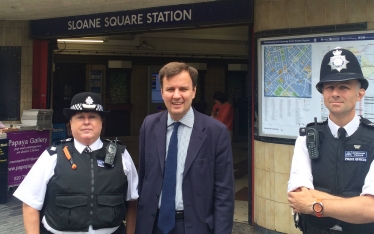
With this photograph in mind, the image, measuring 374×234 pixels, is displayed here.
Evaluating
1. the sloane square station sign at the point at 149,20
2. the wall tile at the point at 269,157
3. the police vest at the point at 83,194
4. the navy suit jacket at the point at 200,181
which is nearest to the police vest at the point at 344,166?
the navy suit jacket at the point at 200,181

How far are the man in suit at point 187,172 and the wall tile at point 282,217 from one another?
8.28 ft

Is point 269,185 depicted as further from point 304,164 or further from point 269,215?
point 304,164

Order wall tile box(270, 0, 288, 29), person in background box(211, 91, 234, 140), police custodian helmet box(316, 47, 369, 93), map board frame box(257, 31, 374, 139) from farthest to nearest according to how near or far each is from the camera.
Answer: person in background box(211, 91, 234, 140) < wall tile box(270, 0, 288, 29) < map board frame box(257, 31, 374, 139) < police custodian helmet box(316, 47, 369, 93)

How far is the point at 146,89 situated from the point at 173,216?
34.8 ft

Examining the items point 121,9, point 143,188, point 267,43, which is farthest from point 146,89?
point 143,188

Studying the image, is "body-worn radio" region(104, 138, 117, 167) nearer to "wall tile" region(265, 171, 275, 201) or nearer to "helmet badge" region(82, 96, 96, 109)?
"helmet badge" region(82, 96, 96, 109)

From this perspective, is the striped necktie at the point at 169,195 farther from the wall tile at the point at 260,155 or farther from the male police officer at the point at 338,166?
the wall tile at the point at 260,155

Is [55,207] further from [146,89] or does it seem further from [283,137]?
[146,89]

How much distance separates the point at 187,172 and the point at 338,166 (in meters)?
0.86

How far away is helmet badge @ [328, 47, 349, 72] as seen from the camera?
2.26 meters

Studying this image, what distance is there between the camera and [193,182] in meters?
2.47

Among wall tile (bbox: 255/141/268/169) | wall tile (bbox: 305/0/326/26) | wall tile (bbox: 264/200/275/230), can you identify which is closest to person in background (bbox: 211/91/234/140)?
wall tile (bbox: 255/141/268/169)

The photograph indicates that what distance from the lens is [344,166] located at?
2170mm

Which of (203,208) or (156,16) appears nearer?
(203,208)
